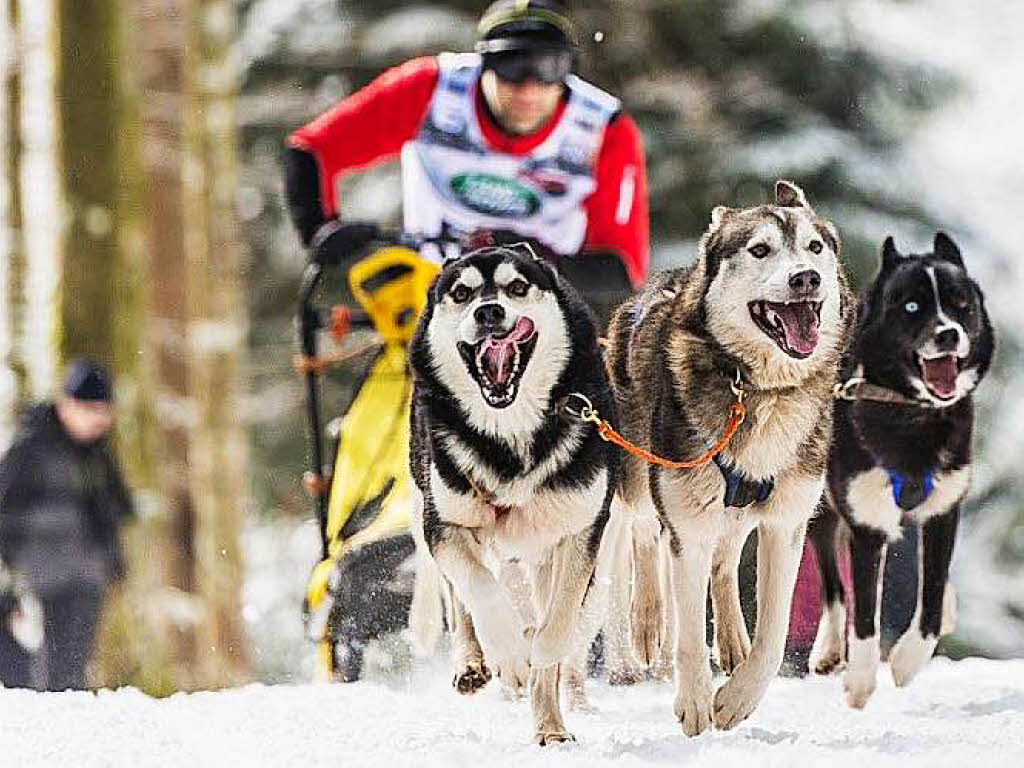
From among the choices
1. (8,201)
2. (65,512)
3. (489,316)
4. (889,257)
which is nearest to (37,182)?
(8,201)

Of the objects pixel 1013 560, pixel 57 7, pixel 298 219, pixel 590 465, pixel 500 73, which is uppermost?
pixel 57 7

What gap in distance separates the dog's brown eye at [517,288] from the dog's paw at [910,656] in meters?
1.27

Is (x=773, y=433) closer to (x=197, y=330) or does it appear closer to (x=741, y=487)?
(x=741, y=487)

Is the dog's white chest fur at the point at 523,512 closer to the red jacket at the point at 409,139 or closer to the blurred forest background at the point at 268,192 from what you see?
the red jacket at the point at 409,139

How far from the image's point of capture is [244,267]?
46.4 feet

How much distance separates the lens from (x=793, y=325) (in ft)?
10.5

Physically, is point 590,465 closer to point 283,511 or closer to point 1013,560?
point 1013,560

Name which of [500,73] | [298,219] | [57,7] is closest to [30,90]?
[57,7]

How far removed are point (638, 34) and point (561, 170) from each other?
7.92m

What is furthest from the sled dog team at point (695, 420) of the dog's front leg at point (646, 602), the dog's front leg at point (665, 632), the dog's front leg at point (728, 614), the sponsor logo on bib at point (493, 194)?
the sponsor logo on bib at point (493, 194)

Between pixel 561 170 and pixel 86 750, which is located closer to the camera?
pixel 86 750

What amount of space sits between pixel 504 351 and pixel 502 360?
0.06ft

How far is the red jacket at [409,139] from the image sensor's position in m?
4.79

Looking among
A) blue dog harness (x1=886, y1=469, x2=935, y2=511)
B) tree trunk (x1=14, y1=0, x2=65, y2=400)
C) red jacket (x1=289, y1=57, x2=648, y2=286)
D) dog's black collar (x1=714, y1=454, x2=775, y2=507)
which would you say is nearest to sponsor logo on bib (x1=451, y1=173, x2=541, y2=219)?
red jacket (x1=289, y1=57, x2=648, y2=286)
